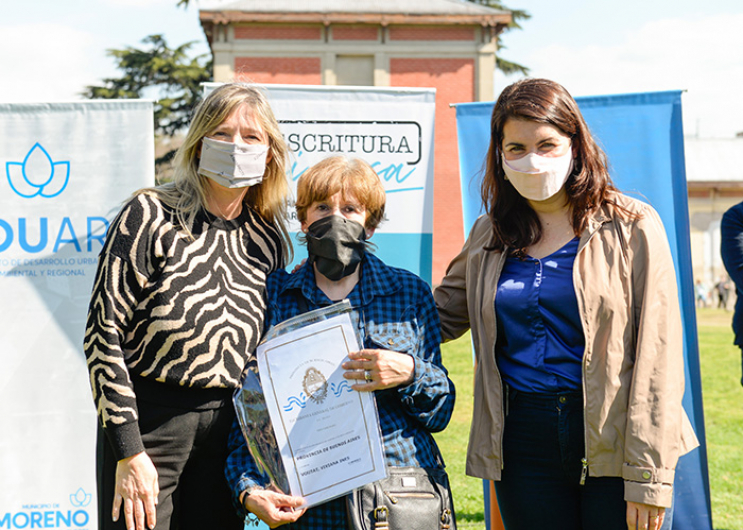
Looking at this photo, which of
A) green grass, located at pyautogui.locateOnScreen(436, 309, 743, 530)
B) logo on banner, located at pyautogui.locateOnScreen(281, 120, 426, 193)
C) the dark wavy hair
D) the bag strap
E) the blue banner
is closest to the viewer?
the bag strap

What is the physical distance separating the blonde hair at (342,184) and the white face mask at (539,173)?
445mm

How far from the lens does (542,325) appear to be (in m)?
2.19

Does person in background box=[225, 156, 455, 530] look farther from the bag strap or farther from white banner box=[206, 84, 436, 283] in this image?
white banner box=[206, 84, 436, 283]

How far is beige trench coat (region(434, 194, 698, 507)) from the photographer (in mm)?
2045

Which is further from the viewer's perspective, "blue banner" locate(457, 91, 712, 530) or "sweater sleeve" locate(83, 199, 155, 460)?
"blue banner" locate(457, 91, 712, 530)

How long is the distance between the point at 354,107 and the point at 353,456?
245cm

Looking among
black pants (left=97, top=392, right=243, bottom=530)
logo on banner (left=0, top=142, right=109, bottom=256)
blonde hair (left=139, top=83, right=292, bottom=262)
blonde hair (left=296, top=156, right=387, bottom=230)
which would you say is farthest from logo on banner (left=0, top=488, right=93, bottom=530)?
blonde hair (left=296, top=156, right=387, bottom=230)

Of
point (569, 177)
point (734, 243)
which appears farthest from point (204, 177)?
point (734, 243)

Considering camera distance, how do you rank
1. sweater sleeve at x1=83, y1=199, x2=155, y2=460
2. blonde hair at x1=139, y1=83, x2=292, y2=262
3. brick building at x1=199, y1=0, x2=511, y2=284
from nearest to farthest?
sweater sleeve at x1=83, y1=199, x2=155, y2=460 → blonde hair at x1=139, y1=83, x2=292, y2=262 → brick building at x1=199, y1=0, x2=511, y2=284

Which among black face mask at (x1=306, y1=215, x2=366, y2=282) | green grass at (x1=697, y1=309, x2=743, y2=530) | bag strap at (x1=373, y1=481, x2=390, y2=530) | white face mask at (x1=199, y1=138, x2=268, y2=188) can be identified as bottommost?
green grass at (x1=697, y1=309, x2=743, y2=530)

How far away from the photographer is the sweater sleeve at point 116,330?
2.08 m

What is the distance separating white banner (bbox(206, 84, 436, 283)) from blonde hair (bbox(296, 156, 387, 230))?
1656mm

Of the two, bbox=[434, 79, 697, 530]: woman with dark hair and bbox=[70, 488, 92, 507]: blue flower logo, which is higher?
bbox=[434, 79, 697, 530]: woman with dark hair

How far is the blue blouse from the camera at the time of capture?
7.05 ft
